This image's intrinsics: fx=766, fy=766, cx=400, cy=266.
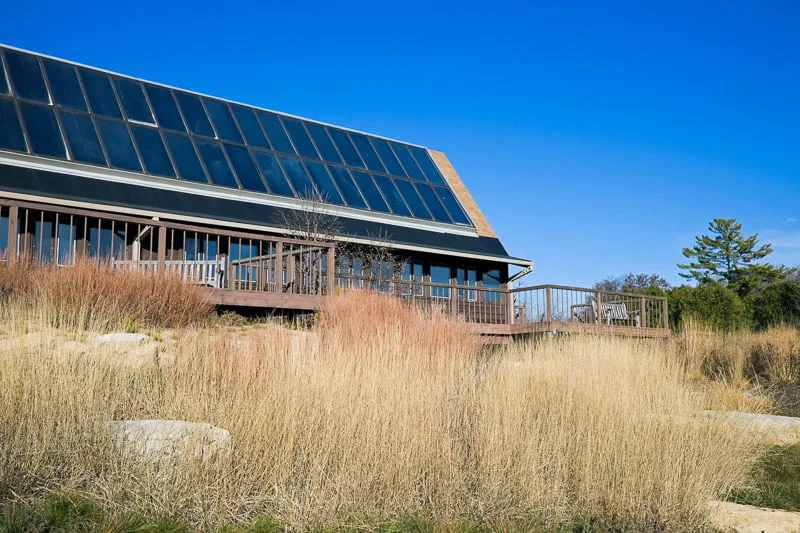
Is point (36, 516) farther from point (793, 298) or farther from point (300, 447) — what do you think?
point (793, 298)

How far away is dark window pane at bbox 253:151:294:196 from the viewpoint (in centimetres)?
1825

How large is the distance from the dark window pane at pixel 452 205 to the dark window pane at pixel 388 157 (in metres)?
1.27

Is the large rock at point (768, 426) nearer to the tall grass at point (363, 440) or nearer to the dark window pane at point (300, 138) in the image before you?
the tall grass at point (363, 440)

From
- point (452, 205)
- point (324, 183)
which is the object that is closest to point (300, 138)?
point (324, 183)

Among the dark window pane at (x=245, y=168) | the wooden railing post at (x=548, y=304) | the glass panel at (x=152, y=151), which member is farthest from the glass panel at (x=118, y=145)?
the wooden railing post at (x=548, y=304)

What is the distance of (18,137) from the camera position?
14938mm

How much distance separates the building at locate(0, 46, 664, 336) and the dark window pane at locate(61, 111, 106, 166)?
0.10 feet

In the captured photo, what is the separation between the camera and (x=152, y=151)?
55.6 feet

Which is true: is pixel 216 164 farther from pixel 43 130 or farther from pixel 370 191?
pixel 370 191

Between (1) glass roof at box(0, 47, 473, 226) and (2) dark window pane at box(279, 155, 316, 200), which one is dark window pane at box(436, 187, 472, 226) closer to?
(1) glass roof at box(0, 47, 473, 226)

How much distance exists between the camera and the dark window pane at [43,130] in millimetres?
15180

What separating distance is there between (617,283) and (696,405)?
136 feet

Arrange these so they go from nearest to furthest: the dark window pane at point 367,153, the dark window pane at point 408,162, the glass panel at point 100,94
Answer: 1. the glass panel at point 100,94
2. the dark window pane at point 367,153
3. the dark window pane at point 408,162

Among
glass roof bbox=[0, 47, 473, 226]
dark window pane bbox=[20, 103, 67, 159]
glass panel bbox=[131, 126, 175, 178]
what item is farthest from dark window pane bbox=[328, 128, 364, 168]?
dark window pane bbox=[20, 103, 67, 159]
